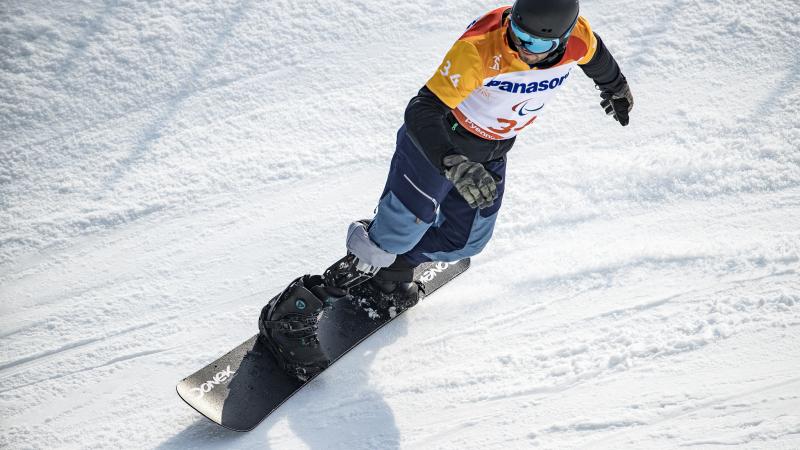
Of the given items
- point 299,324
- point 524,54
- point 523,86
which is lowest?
point 299,324

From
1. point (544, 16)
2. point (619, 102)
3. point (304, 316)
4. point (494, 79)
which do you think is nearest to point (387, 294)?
point (304, 316)

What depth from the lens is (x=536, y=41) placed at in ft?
9.08

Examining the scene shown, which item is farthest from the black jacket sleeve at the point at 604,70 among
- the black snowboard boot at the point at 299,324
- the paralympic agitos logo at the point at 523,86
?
the black snowboard boot at the point at 299,324

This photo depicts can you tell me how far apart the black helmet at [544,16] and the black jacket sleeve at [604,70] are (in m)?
0.62

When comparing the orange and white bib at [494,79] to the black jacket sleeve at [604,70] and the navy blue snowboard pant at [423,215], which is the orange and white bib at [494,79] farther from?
the navy blue snowboard pant at [423,215]

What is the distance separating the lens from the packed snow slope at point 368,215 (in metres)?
3.48

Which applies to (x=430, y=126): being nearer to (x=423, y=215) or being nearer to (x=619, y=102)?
(x=423, y=215)

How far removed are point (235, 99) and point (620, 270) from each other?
2.79 metres

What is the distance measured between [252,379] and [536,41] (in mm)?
2095

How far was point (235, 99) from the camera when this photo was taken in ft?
16.3

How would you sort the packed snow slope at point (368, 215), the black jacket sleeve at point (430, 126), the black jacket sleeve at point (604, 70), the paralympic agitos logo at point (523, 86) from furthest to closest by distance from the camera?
the packed snow slope at point (368, 215), the black jacket sleeve at point (604, 70), the paralympic agitos logo at point (523, 86), the black jacket sleeve at point (430, 126)

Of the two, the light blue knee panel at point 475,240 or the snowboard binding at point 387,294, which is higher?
the light blue knee panel at point 475,240

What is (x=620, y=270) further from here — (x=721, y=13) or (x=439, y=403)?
(x=721, y=13)

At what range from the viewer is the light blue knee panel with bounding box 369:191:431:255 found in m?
3.24
